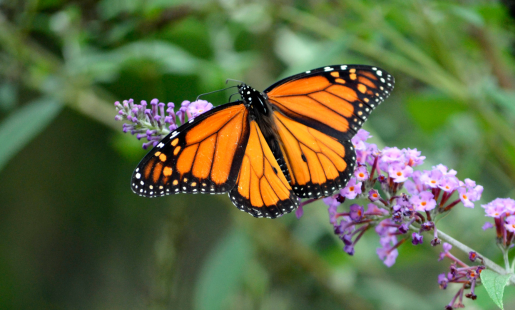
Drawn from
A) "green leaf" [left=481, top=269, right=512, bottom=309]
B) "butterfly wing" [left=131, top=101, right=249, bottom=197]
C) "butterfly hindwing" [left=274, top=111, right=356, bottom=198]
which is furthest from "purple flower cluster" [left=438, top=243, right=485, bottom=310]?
"butterfly wing" [left=131, top=101, right=249, bottom=197]

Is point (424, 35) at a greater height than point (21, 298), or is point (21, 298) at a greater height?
point (424, 35)

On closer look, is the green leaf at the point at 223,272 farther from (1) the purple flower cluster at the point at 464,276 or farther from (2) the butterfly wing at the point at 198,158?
(1) the purple flower cluster at the point at 464,276

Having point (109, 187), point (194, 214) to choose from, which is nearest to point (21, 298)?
point (109, 187)

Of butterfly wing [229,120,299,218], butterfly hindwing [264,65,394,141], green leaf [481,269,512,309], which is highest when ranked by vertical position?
butterfly hindwing [264,65,394,141]

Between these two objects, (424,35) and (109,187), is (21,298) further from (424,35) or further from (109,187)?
(424,35)

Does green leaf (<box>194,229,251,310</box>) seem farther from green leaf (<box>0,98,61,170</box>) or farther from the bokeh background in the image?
green leaf (<box>0,98,61,170</box>)

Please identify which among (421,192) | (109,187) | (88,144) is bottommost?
(421,192)

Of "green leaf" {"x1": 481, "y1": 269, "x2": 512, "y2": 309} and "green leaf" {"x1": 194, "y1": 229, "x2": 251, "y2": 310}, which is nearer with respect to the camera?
"green leaf" {"x1": 481, "y1": 269, "x2": 512, "y2": 309}

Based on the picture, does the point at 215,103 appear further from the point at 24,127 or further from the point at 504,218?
the point at 504,218
